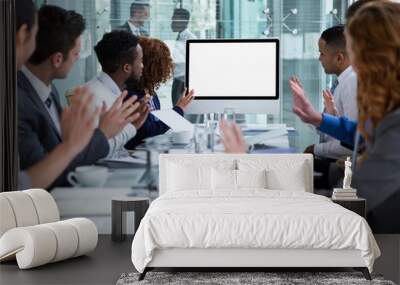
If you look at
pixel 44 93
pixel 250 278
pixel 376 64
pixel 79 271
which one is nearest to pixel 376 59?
pixel 376 64

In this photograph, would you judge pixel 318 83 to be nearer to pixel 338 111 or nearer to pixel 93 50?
pixel 338 111

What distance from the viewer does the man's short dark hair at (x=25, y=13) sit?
741 centimetres

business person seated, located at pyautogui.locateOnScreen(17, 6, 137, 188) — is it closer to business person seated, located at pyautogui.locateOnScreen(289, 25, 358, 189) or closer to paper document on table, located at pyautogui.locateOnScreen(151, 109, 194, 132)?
paper document on table, located at pyautogui.locateOnScreen(151, 109, 194, 132)

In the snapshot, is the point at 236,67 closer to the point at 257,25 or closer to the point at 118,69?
the point at 257,25

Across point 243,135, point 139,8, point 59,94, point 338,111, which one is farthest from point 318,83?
point 59,94

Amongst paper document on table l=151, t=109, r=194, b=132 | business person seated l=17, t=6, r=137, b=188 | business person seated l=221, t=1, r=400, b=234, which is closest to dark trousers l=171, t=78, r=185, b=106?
paper document on table l=151, t=109, r=194, b=132

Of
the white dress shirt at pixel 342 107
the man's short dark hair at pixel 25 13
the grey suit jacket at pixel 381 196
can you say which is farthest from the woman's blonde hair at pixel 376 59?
the man's short dark hair at pixel 25 13

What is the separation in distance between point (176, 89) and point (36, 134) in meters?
1.59

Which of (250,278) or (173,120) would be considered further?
(173,120)

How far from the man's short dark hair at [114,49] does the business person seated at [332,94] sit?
1.78m

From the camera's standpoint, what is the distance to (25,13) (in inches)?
293

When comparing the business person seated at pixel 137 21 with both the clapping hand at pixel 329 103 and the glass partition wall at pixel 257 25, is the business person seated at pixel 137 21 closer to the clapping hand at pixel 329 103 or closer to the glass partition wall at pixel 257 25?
the glass partition wall at pixel 257 25

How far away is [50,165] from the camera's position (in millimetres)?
7387

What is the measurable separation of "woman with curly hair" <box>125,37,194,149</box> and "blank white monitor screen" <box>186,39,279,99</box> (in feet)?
0.85
